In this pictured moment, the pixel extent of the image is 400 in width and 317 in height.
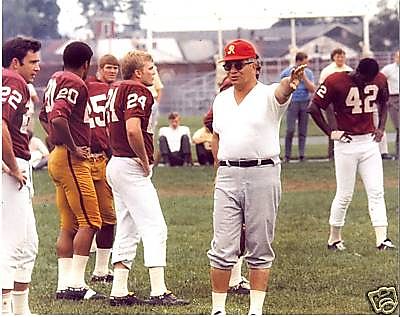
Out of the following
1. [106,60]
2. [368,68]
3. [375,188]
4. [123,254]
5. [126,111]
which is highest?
[106,60]

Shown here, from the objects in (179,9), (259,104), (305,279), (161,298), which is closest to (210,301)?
(161,298)

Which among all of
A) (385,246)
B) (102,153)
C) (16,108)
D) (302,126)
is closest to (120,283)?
(102,153)

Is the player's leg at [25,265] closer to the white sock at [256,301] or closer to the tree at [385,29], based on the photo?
the white sock at [256,301]

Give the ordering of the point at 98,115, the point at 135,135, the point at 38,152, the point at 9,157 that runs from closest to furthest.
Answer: the point at 9,157 < the point at 135,135 < the point at 98,115 < the point at 38,152

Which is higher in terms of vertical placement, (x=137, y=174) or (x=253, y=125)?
(x=253, y=125)

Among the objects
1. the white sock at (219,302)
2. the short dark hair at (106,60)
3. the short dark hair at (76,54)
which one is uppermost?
the short dark hair at (76,54)

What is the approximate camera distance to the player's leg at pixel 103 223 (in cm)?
618

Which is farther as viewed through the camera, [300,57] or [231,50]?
[300,57]

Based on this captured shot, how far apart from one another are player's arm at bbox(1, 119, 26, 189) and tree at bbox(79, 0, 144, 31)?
1.06 meters

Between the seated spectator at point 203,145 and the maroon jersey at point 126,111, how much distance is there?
1.49 m

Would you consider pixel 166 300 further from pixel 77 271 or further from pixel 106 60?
pixel 106 60

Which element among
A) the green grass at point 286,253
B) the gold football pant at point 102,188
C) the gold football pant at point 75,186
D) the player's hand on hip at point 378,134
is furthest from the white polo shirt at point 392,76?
the gold football pant at point 75,186

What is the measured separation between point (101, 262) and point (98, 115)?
849mm

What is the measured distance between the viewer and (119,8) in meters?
5.98
